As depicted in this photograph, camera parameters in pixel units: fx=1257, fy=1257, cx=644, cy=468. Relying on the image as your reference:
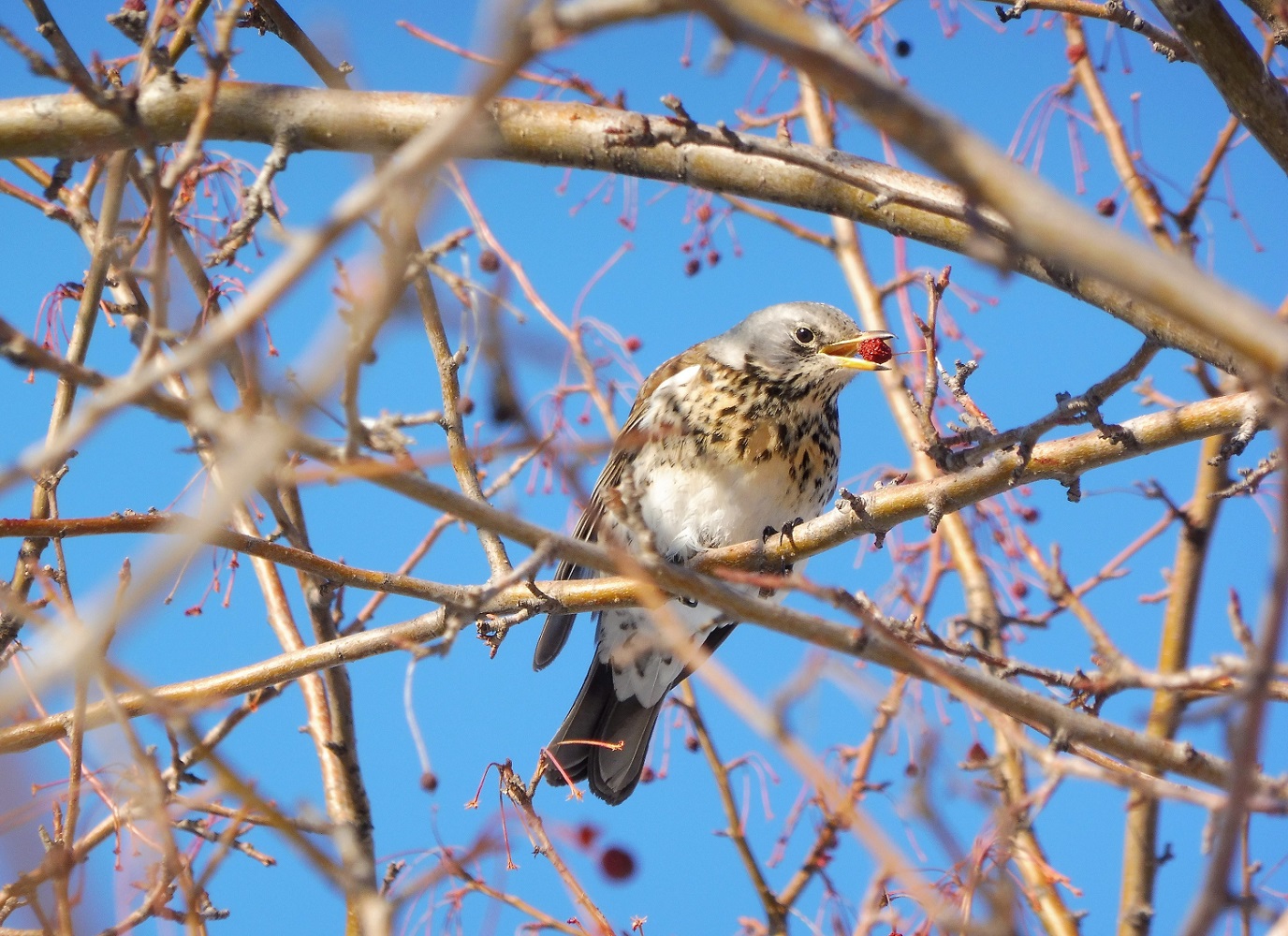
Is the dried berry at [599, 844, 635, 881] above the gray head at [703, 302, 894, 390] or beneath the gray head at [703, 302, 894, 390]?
beneath

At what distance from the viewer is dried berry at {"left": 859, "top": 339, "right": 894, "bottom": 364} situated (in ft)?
13.5

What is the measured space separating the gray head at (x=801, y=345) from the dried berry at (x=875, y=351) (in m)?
0.02

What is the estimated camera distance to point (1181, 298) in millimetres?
884

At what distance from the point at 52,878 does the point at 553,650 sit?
2.66 metres

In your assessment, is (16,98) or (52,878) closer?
(52,878)

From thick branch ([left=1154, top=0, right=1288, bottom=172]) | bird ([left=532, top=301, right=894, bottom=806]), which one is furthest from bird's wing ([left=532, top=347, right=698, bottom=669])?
thick branch ([left=1154, top=0, right=1288, bottom=172])

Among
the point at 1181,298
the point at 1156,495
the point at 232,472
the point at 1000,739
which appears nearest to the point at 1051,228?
the point at 1181,298

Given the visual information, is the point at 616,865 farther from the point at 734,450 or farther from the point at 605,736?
the point at 605,736

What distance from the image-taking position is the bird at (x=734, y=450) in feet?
13.7

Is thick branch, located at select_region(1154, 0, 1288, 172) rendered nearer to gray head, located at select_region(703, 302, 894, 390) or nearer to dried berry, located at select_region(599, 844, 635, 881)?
gray head, located at select_region(703, 302, 894, 390)

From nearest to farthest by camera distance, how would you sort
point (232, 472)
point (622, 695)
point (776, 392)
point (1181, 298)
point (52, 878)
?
point (1181, 298) < point (232, 472) < point (52, 878) < point (776, 392) < point (622, 695)

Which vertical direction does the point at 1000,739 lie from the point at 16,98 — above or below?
below

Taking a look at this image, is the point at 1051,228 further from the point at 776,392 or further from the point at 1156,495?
the point at 776,392

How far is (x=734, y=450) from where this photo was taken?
418 cm
